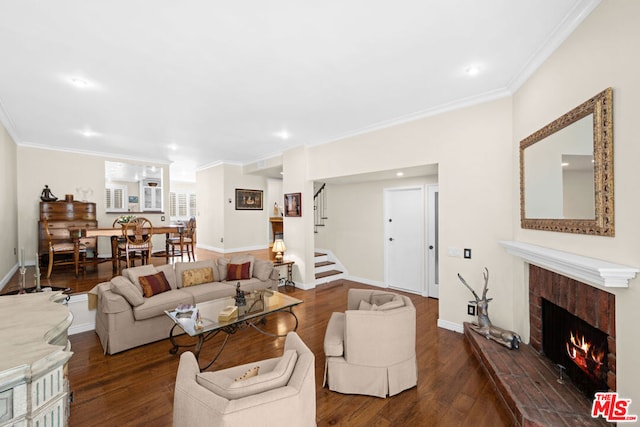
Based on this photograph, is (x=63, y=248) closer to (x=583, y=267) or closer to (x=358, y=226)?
(x=358, y=226)

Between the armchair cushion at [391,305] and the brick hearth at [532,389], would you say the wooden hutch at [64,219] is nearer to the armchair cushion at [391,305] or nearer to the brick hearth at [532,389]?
the armchair cushion at [391,305]

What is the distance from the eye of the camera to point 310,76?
9.30ft

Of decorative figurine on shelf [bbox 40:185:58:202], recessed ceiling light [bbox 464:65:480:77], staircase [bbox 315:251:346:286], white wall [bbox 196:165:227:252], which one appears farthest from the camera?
white wall [bbox 196:165:227:252]

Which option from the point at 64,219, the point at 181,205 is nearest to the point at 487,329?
the point at 64,219

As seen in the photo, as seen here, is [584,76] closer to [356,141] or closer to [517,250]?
[517,250]

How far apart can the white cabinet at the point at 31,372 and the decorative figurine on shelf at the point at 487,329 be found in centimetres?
335

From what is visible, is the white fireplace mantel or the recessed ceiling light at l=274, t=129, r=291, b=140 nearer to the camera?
the white fireplace mantel

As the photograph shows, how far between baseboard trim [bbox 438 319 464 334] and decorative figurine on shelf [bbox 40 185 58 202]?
7717 mm

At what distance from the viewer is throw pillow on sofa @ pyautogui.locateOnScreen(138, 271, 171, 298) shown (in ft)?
11.4

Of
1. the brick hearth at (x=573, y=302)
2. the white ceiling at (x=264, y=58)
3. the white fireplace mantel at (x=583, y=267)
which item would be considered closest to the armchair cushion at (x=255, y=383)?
the white fireplace mantel at (x=583, y=267)

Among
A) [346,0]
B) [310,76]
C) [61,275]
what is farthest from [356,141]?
[61,275]

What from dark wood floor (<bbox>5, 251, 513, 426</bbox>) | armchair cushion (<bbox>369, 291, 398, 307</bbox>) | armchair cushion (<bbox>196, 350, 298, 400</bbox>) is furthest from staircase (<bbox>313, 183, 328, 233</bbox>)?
armchair cushion (<bbox>196, 350, 298, 400</bbox>)

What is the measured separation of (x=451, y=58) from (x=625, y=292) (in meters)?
2.20

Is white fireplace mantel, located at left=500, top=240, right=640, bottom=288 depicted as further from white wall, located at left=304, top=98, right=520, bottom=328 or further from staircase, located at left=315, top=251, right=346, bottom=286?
staircase, located at left=315, top=251, right=346, bottom=286
